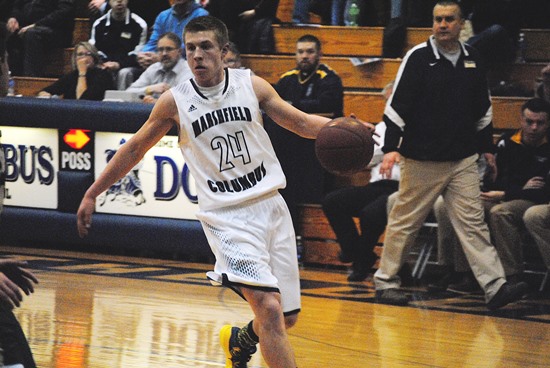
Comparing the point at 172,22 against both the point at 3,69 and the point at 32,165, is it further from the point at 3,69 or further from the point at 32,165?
the point at 3,69

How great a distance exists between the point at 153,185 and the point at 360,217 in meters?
2.03

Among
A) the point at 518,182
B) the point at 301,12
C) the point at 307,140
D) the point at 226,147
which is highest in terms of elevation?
the point at 301,12

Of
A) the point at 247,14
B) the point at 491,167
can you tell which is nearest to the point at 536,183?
the point at 491,167

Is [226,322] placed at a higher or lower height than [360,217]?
lower

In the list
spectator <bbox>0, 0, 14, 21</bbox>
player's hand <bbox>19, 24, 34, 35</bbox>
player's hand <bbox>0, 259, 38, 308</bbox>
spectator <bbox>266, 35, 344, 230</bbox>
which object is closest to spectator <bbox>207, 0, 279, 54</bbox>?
spectator <bbox>266, 35, 344, 230</bbox>

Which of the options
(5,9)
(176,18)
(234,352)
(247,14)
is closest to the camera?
(234,352)

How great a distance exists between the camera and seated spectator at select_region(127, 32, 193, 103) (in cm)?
1051

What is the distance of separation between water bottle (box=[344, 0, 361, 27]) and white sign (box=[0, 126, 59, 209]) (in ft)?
11.7

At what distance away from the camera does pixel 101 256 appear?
10.4 m

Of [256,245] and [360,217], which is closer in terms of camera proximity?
[256,245]

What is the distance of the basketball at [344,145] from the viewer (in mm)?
5105

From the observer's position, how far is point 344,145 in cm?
511

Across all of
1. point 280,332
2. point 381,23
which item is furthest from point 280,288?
point 381,23

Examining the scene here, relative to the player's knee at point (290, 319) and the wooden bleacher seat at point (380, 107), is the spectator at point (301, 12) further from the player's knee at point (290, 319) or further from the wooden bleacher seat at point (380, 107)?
the player's knee at point (290, 319)
